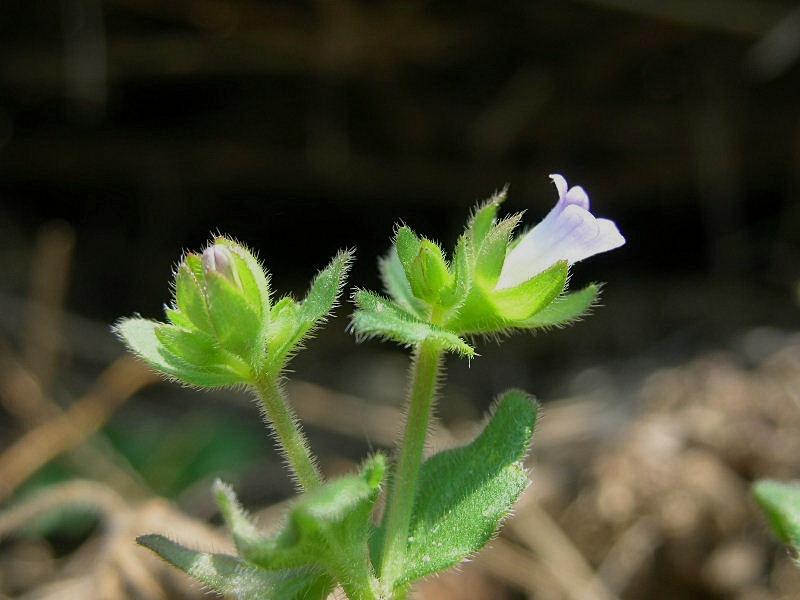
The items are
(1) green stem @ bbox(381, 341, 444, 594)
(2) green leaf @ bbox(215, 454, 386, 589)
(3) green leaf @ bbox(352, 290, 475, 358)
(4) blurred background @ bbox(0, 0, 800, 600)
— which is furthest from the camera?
(4) blurred background @ bbox(0, 0, 800, 600)

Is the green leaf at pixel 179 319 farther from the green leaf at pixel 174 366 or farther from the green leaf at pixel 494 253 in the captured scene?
the green leaf at pixel 494 253

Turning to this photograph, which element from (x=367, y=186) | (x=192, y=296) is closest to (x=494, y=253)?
(x=192, y=296)

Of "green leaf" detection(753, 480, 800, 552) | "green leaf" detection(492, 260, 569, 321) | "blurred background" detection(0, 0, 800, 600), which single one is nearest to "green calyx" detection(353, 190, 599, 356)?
"green leaf" detection(492, 260, 569, 321)

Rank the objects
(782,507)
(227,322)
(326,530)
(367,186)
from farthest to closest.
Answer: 1. (367,186)
2. (782,507)
3. (227,322)
4. (326,530)

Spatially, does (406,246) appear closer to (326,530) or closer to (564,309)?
(564,309)

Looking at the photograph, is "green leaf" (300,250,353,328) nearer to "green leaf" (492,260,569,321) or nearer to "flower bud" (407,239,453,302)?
"flower bud" (407,239,453,302)

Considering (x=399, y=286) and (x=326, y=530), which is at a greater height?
(x=399, y=286)

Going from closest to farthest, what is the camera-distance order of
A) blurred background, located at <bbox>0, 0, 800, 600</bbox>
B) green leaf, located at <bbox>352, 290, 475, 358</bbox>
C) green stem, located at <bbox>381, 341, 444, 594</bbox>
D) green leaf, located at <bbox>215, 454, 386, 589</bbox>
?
green leaf, located at <bbox>215, 454, 386, 589</bbox>
green leaf, located at <bbox>352, 290, 475, 358</bbox>
green stem, located at <bbox>381, 341, 444, 594</bbox>
blurred background, located at <bbox>0, 0, 800, 600</bbox>
